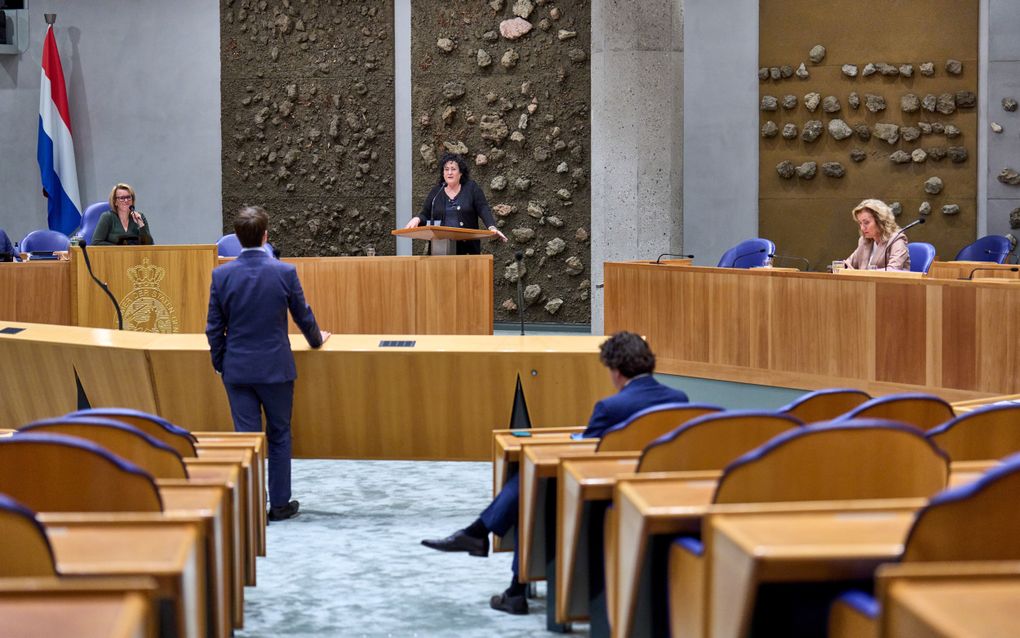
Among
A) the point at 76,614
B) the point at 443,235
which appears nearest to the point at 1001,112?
the point at 443,235

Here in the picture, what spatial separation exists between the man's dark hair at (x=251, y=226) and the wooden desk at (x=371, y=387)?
674 mm

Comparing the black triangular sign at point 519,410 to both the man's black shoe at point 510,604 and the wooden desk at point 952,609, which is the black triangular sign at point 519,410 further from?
the wooden desk at point 952,609

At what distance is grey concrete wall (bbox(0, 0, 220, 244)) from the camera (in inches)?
510

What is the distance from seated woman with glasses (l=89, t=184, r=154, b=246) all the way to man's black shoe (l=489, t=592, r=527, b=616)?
5772 millimetres

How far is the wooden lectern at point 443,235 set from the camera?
830 centimetres

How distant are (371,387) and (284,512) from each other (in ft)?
2.46

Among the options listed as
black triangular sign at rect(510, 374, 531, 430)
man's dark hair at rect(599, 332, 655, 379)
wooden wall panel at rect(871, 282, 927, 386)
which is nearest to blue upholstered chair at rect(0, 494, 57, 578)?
man's dark hair at rect(599, 332, 655, 379)

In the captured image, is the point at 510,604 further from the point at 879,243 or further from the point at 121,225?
the point at 121,225

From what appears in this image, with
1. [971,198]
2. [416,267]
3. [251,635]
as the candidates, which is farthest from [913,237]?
[251,635]

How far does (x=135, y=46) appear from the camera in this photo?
Result: 13.0 meters

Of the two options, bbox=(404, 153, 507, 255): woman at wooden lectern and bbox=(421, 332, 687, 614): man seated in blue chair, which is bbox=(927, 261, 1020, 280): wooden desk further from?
bbox=(421, 332, 687, 614): man seated in blue chair

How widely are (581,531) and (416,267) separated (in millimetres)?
5923

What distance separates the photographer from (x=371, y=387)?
5.42 m

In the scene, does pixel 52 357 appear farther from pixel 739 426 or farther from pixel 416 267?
pixel 739 426
